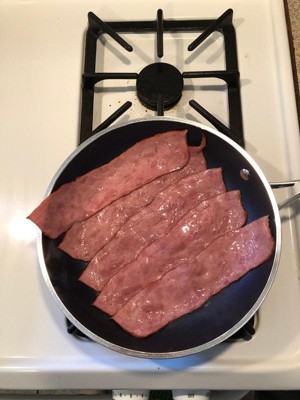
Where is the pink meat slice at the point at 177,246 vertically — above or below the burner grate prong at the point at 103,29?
below

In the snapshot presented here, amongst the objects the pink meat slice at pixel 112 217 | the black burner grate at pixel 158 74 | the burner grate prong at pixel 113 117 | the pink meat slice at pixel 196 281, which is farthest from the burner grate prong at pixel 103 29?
the pink meat slice at pixel 196 281

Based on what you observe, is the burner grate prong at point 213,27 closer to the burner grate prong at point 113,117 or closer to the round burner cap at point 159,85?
the round burner cap at point 159,85

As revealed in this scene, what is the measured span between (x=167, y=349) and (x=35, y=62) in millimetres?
554

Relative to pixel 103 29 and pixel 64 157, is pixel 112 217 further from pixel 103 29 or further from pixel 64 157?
pixel 103 29

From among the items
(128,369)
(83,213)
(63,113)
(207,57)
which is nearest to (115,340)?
(128,369)

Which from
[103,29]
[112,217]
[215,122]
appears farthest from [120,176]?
[103,29]

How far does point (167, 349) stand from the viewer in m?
0.61

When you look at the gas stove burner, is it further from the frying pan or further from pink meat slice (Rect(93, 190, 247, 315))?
pink meat slice (Rect(93, 190, 247, 315))

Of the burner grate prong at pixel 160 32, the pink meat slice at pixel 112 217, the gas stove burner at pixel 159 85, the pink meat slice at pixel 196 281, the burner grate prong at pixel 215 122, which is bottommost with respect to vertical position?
the pink meat slice at pixel 196 281

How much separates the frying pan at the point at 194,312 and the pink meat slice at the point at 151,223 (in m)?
0.02

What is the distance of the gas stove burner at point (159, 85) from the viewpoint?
0.75 m

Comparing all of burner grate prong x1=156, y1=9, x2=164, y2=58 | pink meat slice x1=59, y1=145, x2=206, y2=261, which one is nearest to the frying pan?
pink meat slice x1=59, y1=145, x2=206, y2=261

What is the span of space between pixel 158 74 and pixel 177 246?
0.31 meters

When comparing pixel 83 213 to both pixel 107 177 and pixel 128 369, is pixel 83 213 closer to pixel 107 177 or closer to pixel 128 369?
pixel 107 177
